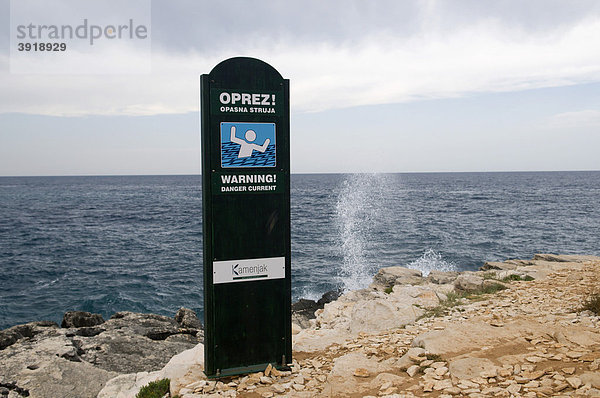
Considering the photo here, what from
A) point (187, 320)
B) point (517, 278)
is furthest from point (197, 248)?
point (517, 278)

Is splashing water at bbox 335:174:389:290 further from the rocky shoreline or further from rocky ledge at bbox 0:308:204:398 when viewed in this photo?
the rocky shoreline

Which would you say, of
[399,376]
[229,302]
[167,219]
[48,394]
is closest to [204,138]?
[229,302]

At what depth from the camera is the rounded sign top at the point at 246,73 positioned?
258 inches

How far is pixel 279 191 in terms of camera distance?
686 cm

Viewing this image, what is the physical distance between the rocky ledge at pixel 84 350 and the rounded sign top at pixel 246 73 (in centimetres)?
805

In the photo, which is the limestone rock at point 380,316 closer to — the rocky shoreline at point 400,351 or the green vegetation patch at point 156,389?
the rocky shoreline at point 400,351

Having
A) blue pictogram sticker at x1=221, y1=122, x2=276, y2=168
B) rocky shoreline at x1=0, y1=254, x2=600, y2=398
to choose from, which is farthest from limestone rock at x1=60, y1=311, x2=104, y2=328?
blue pictogram sticker at x1=221, y1=122, x2=276, y2=168

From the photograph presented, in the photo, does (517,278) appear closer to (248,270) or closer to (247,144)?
(248,270)

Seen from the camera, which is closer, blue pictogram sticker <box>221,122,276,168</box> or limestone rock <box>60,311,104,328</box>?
blue pictogram sticker <box>221,122,276,168</box>

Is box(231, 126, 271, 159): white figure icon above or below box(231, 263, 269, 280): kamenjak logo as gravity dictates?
above

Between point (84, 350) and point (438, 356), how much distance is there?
10.7 metres

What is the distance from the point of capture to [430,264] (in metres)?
31.5

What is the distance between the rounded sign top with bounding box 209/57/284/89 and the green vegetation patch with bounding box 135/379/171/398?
430 cm

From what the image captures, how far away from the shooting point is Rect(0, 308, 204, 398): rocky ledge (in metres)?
11.0
